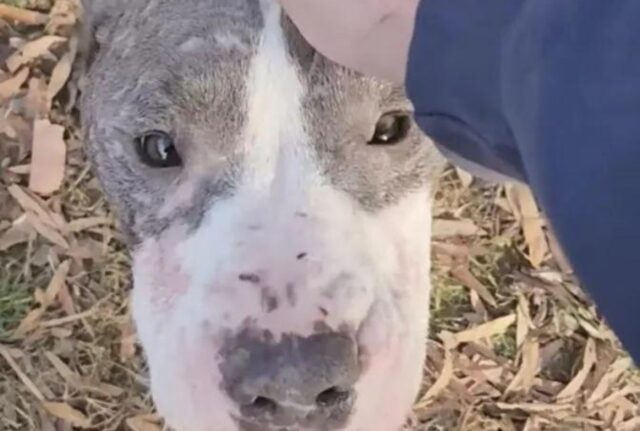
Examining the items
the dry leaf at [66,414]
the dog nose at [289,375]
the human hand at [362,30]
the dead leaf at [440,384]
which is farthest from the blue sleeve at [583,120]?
the dry leaf at [66,414]

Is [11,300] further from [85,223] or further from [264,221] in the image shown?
[264,221]

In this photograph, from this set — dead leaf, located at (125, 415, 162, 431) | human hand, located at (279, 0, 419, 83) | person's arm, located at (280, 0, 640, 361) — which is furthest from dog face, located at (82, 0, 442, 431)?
dead leaf, located at (125, 415, 162, 431)

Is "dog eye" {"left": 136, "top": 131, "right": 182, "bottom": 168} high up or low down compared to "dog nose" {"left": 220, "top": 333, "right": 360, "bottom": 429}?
up

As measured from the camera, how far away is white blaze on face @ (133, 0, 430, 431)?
1.60 meters

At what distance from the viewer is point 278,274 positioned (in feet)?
5.26

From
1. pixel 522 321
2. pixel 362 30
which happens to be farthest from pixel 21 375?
pixel 362 30

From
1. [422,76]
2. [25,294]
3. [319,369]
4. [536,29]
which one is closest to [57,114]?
[25,294]

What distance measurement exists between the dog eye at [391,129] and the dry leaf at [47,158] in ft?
3.06

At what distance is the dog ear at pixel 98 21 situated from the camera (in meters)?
1.94

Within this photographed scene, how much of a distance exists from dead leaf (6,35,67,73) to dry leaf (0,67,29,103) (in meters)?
0.02

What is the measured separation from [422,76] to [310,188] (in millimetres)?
424

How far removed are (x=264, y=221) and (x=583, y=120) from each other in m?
0.70

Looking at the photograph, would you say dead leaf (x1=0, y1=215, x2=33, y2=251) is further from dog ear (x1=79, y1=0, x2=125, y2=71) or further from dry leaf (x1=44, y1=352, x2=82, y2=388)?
dog ear (x1=79, y1=0, x2=125, y2=71)

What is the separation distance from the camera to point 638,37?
3.31ft
